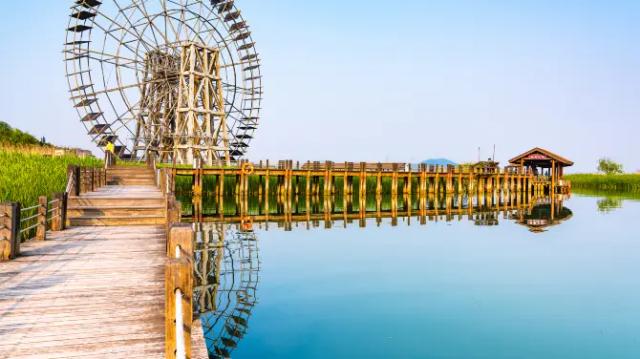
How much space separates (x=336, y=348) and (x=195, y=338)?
4519 mm

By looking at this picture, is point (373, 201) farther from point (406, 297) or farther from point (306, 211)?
point (406, 297)

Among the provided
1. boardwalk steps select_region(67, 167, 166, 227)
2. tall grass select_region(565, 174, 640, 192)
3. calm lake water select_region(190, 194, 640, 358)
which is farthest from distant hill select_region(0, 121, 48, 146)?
tall grass select_region(565, 174, 640, 192)

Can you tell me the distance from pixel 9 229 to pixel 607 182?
82809 millimetres

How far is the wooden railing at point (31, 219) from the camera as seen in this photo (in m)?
8.99

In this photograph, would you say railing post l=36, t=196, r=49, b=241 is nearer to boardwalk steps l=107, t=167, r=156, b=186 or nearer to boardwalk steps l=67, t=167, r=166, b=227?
boardwalk steps l=67, t=167, r=166, b=227

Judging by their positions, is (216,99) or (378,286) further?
(216,99)

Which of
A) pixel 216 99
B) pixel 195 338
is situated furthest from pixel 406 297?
pixel 216 99

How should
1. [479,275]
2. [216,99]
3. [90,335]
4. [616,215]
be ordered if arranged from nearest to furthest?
[90,335] < [479,275] < [616,215] < [216,99]

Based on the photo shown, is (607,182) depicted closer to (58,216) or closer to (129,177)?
(129,177)

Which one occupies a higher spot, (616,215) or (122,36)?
(122,36)

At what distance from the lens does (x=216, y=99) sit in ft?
164

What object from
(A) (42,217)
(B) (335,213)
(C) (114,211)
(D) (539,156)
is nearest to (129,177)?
(B) (335,213)

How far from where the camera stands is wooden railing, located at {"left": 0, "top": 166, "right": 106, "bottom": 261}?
899 centimetres

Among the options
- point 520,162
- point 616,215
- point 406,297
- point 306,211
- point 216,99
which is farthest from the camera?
point 520,162
